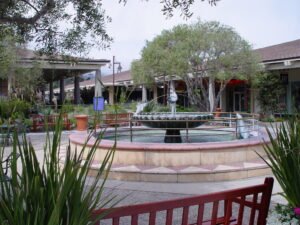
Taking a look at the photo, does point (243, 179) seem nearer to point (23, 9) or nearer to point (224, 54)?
point (23, 9)

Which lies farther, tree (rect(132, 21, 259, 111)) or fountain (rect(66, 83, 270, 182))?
tree (rect(132, 21, 259, 111))

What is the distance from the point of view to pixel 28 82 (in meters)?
25.4

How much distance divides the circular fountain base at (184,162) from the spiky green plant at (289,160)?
471 centimetres

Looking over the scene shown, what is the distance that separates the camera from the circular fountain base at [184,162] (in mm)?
7465

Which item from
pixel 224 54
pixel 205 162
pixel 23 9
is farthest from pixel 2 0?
pixel 224 54

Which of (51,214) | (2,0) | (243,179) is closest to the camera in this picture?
(51,214)

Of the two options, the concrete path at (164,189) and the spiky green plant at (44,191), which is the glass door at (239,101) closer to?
the concrete path at (164,189)

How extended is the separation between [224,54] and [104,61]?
8.07 metres

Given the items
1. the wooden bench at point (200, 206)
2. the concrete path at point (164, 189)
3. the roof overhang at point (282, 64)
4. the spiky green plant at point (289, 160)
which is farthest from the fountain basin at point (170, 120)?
the roof overhang at point (282, 64)

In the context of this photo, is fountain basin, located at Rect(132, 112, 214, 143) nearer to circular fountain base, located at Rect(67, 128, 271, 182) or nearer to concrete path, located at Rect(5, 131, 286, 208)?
Answer: circular fountain base, located at Rect(67, 128, 271, 182)

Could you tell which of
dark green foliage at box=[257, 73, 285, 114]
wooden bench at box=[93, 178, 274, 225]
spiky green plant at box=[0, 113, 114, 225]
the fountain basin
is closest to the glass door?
dark green foliage at box=[257, 73, 285, 114]

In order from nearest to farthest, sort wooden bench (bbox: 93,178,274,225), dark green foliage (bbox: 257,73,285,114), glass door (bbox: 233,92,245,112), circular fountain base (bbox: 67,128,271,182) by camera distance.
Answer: wooden bench (bbox: 93,178,274,225) → circular fountain base (bbox: 67,128,271,182) → dark green foliage (bbox: 257,73,285,114) → glass door (bbox: 233,92,245,112)

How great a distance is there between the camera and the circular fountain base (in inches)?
294

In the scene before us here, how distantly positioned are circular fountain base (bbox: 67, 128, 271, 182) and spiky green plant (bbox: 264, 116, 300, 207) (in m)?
4.71
